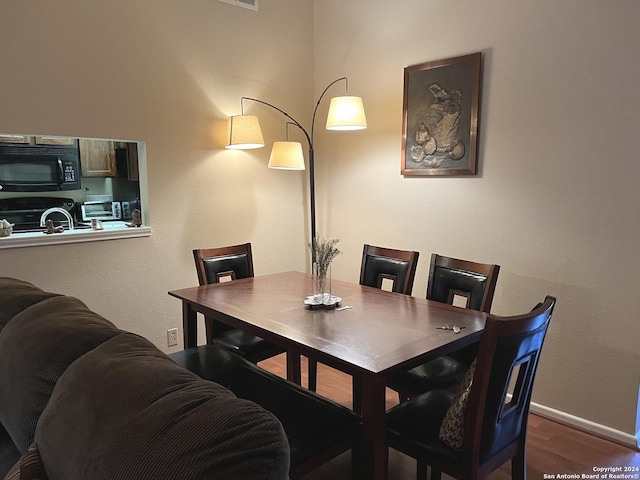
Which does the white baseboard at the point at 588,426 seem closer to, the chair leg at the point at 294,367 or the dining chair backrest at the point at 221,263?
the chair leg at the point at 294,367

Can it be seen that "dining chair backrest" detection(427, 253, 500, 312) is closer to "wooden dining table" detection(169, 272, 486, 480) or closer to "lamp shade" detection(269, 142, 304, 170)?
"wooden dining table" detection(169, 272, 486, 480)

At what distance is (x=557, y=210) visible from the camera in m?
2.61

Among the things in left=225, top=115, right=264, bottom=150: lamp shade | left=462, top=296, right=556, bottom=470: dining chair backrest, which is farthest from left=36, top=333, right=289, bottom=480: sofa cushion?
left=225, top=115, right=264, bottom=150: lamp shade

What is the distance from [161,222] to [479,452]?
7.98ft

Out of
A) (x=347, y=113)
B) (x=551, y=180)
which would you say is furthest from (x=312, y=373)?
(x=551, y=180)

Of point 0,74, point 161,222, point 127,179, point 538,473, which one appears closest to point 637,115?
point 538,473

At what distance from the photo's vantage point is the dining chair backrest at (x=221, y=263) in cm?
280

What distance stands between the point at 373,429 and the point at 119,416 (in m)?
0.97

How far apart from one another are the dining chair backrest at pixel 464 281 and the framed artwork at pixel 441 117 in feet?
2.54

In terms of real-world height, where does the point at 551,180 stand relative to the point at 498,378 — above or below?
above

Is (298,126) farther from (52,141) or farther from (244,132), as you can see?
(52,141)

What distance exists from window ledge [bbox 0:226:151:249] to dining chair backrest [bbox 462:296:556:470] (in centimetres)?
236

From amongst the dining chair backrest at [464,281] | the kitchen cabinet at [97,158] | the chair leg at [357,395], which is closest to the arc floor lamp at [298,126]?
the dining chair backrest at [464,281]

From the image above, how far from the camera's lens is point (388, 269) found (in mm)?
2773
